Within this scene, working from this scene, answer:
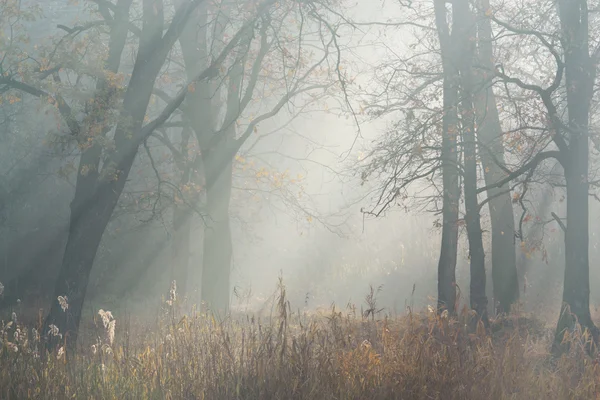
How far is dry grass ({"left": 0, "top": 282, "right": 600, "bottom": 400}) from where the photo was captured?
5293mm

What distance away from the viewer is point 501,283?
14.9 meters

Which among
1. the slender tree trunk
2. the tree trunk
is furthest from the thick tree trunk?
the slender tree trunk

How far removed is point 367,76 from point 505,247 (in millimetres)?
4907

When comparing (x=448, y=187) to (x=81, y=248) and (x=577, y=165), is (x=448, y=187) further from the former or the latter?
(x=81, y=248)

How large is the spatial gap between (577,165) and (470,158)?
1.81 meters

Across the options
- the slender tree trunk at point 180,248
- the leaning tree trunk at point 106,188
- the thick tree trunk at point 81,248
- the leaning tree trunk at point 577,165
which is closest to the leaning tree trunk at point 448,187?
the leaning tree trunk at point 577,165

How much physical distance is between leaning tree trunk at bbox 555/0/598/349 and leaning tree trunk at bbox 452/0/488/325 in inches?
61.7

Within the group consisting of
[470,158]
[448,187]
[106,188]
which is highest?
[470,158]

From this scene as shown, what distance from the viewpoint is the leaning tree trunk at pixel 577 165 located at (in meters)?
10.9

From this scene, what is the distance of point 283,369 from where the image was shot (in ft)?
17.4

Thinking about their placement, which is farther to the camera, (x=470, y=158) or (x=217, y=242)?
(x=217, y=242)

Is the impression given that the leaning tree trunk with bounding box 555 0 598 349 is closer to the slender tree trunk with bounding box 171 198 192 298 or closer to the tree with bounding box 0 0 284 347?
the tree with bounding box 0 0 284 347

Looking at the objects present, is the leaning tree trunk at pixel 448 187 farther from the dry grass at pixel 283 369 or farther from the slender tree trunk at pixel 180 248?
the slender tree trunk at pixel 180 248

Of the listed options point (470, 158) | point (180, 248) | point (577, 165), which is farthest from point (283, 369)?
point (180, 248)
